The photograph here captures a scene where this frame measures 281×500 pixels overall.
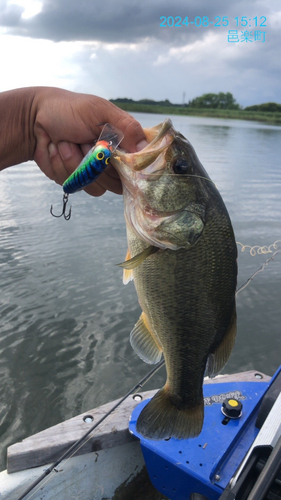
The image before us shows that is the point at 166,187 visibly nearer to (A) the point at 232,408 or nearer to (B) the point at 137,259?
(B) the point at 137,259

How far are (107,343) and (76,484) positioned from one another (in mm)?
2968

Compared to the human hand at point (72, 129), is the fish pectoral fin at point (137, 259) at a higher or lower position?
lower

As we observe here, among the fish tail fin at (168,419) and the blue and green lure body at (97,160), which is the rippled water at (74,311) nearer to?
the fish tail fin at (168,419)

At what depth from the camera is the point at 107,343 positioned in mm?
5871

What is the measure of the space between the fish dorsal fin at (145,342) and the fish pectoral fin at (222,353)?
0.27 m

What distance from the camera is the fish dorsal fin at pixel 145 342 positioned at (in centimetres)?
194

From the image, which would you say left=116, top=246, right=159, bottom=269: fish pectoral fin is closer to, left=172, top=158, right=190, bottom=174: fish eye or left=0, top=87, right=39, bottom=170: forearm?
left=172, top=158, right=190, bottom=174: fish eye

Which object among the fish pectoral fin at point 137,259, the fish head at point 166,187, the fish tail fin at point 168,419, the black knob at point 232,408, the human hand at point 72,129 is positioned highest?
the human hand at point 72,129

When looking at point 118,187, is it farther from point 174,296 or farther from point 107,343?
point 107,343

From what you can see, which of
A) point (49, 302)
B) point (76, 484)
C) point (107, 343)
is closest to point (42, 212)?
point (49, 302)

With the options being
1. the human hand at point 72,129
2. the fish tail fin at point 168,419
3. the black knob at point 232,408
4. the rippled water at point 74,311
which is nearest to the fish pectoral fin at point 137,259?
the human hand at point 72,129

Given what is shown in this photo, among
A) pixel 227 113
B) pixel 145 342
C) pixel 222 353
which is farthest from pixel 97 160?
pixel 227 113

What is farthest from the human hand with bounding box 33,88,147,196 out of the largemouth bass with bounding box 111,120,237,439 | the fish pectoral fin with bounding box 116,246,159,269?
the fish pectoral fin with bounding box 116,246,159,269

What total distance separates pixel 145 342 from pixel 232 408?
5.03 feet
